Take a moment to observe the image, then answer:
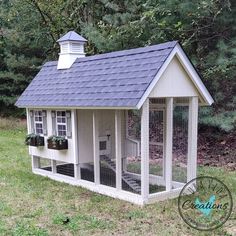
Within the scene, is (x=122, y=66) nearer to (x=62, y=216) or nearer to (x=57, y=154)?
(x=57, y=154)

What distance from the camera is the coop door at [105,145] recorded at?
26.0 feet

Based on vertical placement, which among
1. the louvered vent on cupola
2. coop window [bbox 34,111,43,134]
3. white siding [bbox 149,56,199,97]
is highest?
the louvered vent on cupola

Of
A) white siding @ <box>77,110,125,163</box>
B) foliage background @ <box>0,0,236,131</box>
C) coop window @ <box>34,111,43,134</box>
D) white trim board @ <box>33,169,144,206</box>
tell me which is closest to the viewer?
white trim board @ <box>33,169,144,206</box>

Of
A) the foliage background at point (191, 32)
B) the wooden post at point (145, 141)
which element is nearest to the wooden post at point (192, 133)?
the wooden post at point (145, 141)

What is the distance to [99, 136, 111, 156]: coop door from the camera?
312 inches

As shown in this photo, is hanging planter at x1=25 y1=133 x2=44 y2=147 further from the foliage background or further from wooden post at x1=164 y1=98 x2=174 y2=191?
the foliage background

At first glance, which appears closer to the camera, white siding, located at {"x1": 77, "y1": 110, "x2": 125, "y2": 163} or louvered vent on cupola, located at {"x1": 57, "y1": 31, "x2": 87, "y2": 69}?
white siding, located at {"x1": 77, "y1": 110, "x2": 125, "y2": 163}

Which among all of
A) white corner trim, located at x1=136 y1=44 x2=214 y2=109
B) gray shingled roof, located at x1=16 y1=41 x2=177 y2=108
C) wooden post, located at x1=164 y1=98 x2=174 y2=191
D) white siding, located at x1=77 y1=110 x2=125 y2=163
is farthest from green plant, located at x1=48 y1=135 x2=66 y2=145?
white corner trim, located at x1=136 y1=44 x2=214 y2=109

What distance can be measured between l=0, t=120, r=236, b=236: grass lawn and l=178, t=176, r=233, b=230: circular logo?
5.2 inches

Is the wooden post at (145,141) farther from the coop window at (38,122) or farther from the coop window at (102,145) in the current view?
the coop window at (38,122)

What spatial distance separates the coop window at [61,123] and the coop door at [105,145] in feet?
2.92

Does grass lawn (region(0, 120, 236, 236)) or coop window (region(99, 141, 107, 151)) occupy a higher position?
coop window (region(99, 141, 107, 151))

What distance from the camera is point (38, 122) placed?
888cm

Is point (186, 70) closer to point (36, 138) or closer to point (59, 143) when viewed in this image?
point (59, 143)
